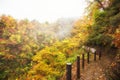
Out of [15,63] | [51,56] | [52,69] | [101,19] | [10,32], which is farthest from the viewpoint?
[10,32]

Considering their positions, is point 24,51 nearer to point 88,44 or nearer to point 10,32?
point 10,32

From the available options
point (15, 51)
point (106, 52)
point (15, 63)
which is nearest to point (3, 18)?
point (15, 51)

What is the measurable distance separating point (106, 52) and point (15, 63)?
21.9 metres

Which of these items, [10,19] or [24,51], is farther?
[10,19]

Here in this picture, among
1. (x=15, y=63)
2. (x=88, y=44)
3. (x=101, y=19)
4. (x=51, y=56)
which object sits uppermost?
(x=101, y=19)

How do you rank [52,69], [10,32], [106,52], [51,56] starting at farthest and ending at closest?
[10,32]
[51,56]
[52,69]
[106,52]

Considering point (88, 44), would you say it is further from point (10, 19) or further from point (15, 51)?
point (10, 19)

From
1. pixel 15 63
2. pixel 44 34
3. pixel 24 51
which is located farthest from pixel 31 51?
pixel 44 34

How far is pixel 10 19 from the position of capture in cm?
4084

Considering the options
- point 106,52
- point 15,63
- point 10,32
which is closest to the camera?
point 106,52

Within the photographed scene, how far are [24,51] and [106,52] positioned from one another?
23957 mm

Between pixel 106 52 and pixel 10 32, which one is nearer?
pixel 106 52

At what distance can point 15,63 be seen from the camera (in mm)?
33312

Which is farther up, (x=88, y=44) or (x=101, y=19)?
(x=101, y=19)
